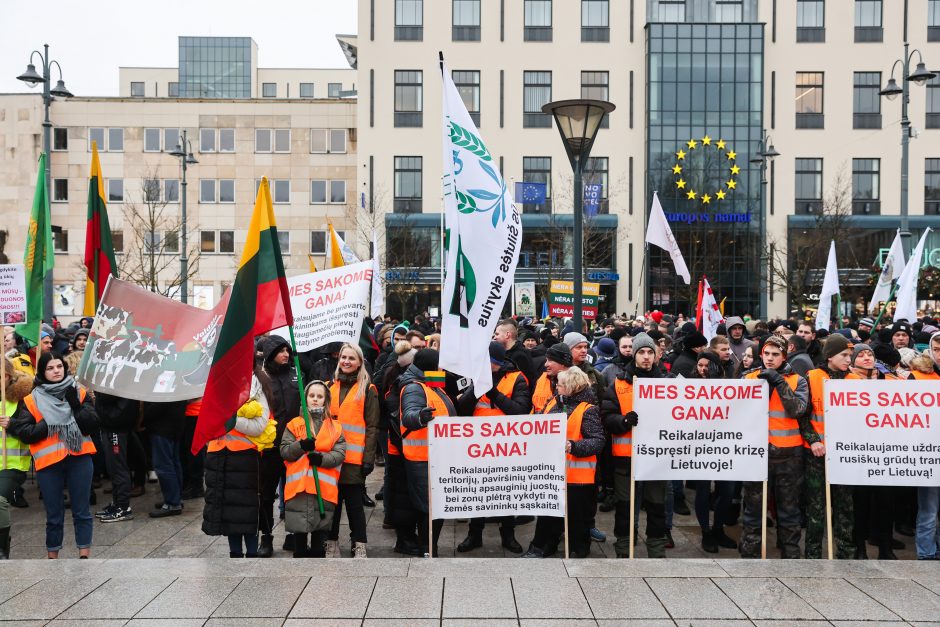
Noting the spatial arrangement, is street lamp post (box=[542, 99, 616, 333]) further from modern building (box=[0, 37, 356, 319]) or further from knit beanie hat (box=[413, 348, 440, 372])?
modern building (box=[0, 37, 356, 319])

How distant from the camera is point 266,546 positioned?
25.5 feet

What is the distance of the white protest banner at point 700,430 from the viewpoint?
722cm

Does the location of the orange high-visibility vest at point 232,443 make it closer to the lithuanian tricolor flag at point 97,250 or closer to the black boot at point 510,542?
the black boot at point 510,542

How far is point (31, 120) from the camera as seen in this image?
49.2 metres

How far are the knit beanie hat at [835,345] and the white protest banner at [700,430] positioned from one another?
100 cm

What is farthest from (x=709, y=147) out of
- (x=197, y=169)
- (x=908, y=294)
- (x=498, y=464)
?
(x=498, y=464)

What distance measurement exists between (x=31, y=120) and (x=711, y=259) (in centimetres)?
3845

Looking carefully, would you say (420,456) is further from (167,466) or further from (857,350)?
(857,350)

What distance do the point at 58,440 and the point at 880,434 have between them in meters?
6.83

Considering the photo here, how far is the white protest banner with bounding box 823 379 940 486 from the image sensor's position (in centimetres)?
715

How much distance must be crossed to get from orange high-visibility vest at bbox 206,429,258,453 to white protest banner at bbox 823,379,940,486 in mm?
4859

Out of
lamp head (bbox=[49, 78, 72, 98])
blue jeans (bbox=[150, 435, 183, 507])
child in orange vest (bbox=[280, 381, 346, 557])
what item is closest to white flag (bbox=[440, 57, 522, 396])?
child in orange vest (bbox=[280, 381, 346, 557])

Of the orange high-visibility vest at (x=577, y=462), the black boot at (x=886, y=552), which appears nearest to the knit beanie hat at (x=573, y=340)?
the orange high-visibility vest at (x=577, y=462)

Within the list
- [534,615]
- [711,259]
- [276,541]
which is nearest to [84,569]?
[276,541]
